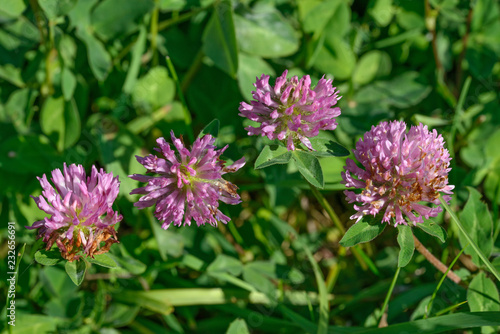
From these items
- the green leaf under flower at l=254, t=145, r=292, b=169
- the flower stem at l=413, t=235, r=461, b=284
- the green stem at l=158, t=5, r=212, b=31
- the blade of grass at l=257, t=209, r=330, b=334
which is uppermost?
the green stem at l=158, t=5, r=212, b=31

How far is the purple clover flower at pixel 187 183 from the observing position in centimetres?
182

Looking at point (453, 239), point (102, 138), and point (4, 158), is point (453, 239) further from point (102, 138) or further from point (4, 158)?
point (4, 158)

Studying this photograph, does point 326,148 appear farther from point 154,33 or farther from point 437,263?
point 154,33

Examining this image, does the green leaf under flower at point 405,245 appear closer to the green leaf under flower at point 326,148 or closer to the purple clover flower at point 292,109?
the green leaf under flower at point 326,148

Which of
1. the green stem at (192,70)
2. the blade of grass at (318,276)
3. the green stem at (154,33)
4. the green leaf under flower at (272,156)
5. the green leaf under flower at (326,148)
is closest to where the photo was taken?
the green leaf under flower at (272,156)

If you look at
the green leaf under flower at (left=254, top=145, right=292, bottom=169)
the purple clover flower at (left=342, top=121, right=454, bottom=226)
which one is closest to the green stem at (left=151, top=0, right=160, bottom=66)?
the green leaf under flower at (left=254, top=145, right=292, bottom=169)

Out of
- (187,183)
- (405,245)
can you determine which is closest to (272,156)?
(187,183)

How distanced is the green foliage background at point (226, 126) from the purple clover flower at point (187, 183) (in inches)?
25.0

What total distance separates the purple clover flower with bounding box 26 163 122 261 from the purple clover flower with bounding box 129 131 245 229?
0.13 metres

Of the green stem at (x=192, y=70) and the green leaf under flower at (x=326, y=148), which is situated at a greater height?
the green leaf under flower at (x=326, y=148)

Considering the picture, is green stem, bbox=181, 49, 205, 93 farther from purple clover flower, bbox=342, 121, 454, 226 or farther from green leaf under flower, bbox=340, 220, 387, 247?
green leaf under flower, bbox=340, 220, 387, 247

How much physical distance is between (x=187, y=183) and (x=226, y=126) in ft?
3.59

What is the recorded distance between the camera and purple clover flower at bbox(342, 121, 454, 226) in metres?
1.83

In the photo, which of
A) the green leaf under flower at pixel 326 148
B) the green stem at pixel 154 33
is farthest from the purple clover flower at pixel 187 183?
the green stem at pixel 154 33
